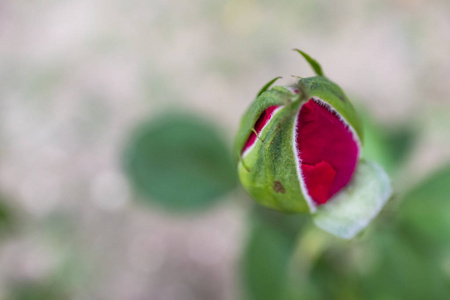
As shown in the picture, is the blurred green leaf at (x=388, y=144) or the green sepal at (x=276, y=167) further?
the blurred green leaf at (x=388, y=144)

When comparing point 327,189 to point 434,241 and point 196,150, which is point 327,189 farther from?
point 196,150

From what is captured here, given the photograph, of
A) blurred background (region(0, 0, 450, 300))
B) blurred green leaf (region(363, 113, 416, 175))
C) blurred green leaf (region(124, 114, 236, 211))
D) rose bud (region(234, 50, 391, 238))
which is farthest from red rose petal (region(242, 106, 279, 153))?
blurred background (region(0, 0, 450, 300))

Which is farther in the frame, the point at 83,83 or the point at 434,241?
the point at 83,83

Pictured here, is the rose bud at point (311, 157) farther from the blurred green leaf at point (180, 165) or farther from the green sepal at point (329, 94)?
the blurred green leaf at point (180, 165)

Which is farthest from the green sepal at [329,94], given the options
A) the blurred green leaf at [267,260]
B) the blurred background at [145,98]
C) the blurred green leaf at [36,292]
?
the blurred green leaf at [36,292]

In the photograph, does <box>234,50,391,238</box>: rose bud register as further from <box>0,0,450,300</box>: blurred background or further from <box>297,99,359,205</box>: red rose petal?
<box>0,0,450,300</box>: blurred background

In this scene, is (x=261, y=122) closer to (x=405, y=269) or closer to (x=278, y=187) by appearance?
(x=278, y=187)

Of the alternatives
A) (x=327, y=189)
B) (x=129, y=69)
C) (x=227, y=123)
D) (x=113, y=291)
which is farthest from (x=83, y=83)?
(x=327, y=189)
